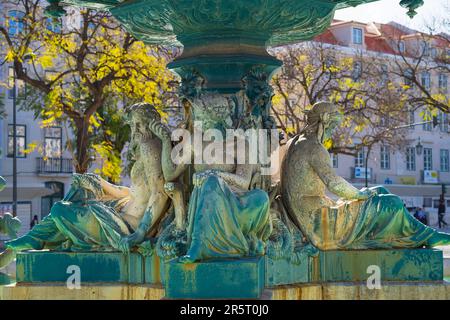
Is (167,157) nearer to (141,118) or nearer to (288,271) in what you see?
(141,118)

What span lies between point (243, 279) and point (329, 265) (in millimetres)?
1474

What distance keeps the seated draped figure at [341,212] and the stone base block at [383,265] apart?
0.28 feet

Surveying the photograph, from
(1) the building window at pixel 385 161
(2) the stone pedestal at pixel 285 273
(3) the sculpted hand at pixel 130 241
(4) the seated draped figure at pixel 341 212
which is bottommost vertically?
(2) the stone pedestal at pixel 285 273

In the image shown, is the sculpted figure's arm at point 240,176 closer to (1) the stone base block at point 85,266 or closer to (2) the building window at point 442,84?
(1) the stone base block at point 85,266

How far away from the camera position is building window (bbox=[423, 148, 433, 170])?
2173 inches

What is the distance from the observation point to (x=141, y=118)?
7289mm

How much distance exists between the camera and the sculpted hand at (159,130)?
282 inches

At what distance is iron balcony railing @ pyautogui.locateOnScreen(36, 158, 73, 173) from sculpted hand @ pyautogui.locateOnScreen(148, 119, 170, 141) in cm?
3446

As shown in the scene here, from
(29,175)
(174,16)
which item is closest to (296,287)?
(174,16)

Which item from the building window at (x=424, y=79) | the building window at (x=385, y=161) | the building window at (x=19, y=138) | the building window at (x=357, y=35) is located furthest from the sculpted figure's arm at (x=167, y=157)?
the building window at (x=385, y=161)

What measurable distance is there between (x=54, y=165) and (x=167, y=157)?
35.4 metres

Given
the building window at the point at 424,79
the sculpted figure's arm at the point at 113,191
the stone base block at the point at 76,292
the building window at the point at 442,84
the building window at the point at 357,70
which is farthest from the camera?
the building window at the point at 424,79

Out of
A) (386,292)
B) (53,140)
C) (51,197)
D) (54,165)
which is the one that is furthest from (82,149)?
(54,165)
